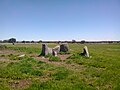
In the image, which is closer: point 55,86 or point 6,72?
point 55,86

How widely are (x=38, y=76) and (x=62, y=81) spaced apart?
8.60ft

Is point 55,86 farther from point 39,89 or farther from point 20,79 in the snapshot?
point 20,79

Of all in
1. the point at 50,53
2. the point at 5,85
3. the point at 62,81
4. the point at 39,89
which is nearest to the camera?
the point at 39,89

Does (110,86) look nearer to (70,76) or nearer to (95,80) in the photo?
(95,80)

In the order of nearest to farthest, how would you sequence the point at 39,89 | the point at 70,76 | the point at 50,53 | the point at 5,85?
the point at 39,89, the point at 5,85, the point at 70,76, the point at 50,53

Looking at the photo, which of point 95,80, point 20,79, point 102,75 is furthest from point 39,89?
point 102,75

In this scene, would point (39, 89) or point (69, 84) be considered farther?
point (69, 84)

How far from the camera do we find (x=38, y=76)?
17.6 meters

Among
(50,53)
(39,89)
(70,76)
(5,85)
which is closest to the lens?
(39,89)

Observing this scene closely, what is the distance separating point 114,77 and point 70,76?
3079 millimetres

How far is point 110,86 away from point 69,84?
2430mm

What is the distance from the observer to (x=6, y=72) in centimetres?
1816

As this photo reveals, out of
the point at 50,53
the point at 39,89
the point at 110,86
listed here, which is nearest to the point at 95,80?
the point at 110,86

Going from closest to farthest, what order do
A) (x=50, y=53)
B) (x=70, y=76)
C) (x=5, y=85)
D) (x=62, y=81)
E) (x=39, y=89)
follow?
(x=39, y=89) → (x=5, y=85) → (x=62, y=81) → (x=70, y=76) → (x=50, y=53)
